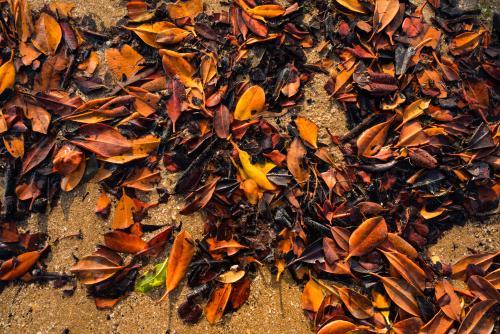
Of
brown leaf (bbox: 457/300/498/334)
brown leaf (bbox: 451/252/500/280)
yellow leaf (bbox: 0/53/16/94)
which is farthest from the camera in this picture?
yellow leaf (bbox: 0/53/16/94)

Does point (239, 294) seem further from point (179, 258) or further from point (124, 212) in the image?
point (124, 212)

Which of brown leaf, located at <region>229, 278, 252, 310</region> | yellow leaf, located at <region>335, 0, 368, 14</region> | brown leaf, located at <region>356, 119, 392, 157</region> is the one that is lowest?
brown leaf, located at <region>229, 278, 252, 310</region>

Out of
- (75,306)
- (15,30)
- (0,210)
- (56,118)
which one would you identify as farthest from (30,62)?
(75,306)

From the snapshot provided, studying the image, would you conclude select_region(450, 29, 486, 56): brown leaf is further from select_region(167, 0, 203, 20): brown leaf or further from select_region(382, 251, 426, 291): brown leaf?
select_region(167, 0, 203, 20): brown leaf

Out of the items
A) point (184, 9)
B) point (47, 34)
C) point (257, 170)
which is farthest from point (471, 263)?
point (47, 34)

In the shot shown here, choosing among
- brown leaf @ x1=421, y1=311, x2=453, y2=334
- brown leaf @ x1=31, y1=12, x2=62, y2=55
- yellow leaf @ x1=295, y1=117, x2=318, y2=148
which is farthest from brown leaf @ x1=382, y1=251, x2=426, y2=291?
brown leaf @ x1=31, y1=12, x2=62, y2=55

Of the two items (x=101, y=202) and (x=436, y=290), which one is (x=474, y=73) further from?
(x=101, y=202)

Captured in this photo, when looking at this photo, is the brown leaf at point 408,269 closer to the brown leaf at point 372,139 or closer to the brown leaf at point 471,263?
the brown leaf at point 471,263

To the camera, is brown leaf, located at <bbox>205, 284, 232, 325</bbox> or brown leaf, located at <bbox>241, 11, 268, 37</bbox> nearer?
brown leaf, located at <bbox>205, 284, 232, 325</bbox>
